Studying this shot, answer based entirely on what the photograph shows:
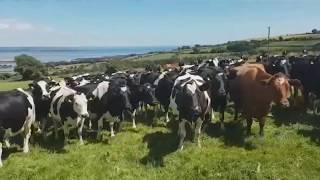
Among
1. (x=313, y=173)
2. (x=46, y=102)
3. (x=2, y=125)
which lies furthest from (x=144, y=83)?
(x=313, y=173)

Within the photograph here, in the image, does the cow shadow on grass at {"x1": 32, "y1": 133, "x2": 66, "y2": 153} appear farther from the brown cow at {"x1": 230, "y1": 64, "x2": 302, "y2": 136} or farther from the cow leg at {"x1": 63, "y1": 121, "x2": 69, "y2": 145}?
the brown cow at {"x1": 230, "y1": 64, "x2": 302, "y2": 136}

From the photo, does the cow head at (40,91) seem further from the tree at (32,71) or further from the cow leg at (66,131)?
the tree at (32,71)

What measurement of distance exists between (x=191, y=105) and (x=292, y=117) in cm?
636

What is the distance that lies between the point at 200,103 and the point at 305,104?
23.6 ft

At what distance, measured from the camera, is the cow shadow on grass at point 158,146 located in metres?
14.5

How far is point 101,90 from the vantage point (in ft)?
61.8

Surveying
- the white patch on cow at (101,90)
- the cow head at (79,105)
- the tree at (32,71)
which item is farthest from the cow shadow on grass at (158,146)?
the tree at (32,71)

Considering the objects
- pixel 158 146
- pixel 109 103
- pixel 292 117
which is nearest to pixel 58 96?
pixel 109 103

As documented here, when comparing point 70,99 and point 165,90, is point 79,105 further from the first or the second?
point 165,90

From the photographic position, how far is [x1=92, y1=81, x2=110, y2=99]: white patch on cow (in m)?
18.6

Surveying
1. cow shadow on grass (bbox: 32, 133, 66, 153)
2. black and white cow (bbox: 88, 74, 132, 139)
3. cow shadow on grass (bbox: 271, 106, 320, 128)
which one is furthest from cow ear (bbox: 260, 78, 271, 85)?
cow shadow on grass (bbox: 32, 133, 66, 153)

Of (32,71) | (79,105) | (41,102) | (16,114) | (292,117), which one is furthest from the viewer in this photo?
(32,71)

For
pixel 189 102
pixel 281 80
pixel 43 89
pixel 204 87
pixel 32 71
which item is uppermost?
pixel 281 80

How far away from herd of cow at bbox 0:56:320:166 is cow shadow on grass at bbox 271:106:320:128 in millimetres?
927
